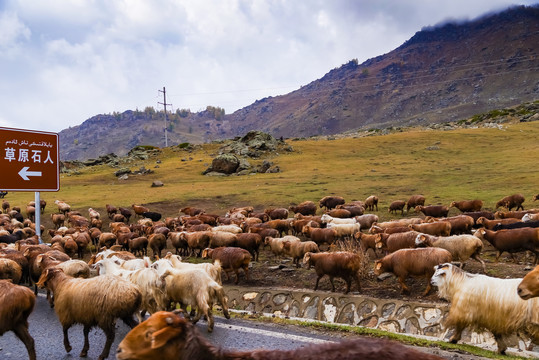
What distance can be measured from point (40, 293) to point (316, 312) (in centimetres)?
712

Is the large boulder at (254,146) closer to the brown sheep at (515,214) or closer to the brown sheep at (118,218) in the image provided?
the brown sheep at (118,218)

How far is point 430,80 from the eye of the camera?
186 metres

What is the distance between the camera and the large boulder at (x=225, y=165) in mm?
45531

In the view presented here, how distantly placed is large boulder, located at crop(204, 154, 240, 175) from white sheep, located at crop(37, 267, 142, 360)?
1539 inches

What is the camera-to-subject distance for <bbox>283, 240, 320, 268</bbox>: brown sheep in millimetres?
12711

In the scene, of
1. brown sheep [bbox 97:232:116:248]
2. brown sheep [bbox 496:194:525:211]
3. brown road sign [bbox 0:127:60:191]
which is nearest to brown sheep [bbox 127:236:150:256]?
brown sheep [bbox 97:232:116:248]

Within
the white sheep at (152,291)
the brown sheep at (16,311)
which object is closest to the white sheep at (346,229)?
the white sheep at (152,291)

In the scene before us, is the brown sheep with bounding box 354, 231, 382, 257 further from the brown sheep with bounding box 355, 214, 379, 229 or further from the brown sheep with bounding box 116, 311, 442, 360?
the brown sheep with bounding box 116, 311, 442, 360

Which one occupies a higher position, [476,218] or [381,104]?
[381,104]

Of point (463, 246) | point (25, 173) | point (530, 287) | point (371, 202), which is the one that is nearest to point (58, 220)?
point (25, 173)

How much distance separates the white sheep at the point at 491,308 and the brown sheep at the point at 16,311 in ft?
21.5

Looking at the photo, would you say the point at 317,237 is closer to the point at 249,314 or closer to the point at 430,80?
the point at 249,314

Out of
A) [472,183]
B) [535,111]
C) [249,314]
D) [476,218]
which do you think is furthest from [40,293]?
[535,111]

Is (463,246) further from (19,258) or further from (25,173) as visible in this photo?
(25,173)
